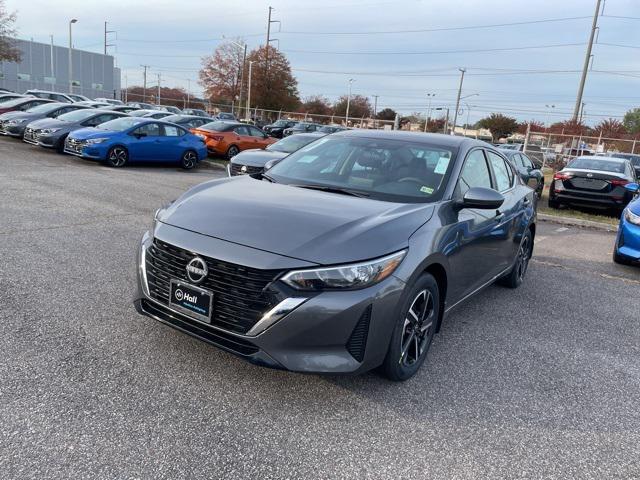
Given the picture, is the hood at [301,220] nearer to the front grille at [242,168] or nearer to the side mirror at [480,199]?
the side mirror at [480,199]

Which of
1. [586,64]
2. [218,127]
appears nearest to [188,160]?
[218,127]

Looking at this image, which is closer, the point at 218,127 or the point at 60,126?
the point at 60,126

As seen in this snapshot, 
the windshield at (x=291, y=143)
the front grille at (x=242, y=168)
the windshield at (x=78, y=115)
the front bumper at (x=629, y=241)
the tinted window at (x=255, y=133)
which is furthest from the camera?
the tinted window at (x=255, y=133)

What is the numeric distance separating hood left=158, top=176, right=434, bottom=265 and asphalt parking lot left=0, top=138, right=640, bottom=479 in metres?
0.93

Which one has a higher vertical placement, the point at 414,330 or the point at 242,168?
the point at 242,168

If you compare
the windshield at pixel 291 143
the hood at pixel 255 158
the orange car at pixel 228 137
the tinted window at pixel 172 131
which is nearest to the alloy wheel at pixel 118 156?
the tinted window at pixel 172 131

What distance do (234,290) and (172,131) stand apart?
45.2 ft

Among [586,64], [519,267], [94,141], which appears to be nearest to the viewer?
[519,267]

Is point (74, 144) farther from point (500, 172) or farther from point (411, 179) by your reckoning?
point (411, 179)

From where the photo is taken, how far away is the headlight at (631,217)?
22.8 ft

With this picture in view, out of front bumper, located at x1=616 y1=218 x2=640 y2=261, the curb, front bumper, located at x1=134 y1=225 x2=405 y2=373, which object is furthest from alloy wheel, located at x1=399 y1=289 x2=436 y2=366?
the curb

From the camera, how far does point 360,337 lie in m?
2.92

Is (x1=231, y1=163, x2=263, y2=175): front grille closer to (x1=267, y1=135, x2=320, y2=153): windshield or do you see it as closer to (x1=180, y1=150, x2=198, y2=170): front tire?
(x1=267, y1=135, x2=320, y2=153): windshield

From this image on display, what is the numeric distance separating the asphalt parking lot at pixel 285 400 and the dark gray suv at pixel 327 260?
33 centimetres
